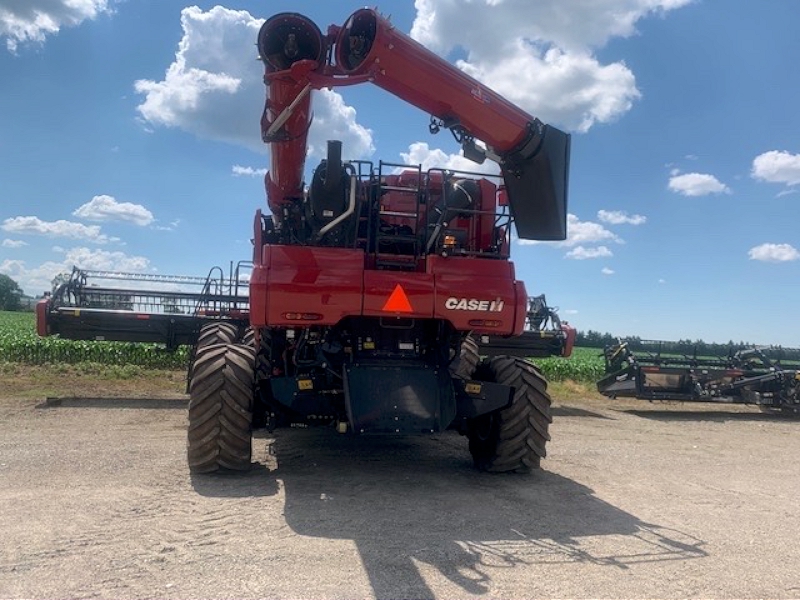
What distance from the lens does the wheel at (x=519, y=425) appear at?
22.9 ft

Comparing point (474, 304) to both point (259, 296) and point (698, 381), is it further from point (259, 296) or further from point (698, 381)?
point (698, 381)

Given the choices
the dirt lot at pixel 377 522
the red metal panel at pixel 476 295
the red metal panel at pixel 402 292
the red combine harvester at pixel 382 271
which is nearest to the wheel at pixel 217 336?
the dirt lot at pixel 377 522

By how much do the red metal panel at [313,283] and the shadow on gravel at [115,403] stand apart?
6800 mm

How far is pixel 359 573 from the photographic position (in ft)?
13.6

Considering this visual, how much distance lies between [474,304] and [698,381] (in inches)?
382

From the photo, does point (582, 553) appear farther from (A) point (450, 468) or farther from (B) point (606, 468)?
(B) point (606, 468)

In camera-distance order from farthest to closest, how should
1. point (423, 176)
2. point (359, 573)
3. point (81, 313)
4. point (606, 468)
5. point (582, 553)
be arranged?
point (81, 313) < point (606, 468) < point (423, 176) < point (582, 553) < point (359, 573)

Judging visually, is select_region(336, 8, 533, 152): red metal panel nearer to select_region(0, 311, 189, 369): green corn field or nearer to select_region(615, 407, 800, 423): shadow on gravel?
select_region(615, 407, 800, 423): shadow on gravel

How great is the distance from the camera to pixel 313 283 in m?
6.03

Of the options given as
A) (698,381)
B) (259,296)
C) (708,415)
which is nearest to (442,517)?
(259,296)

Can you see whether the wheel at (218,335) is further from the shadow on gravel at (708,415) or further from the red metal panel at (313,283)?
the shadow on gravel at (708,415)

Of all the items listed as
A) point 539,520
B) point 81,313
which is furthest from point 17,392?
point 539,520

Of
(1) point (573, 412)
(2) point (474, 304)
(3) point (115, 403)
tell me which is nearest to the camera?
(2) point (474, 304)

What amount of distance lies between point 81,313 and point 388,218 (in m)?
7.77
